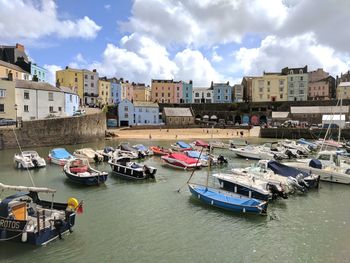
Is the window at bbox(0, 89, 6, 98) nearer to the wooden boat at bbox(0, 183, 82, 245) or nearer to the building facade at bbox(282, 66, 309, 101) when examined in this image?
the wooden boat at bbox(0, 183, 82, 245)

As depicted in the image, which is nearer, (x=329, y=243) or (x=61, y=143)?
(x=329, y=243)

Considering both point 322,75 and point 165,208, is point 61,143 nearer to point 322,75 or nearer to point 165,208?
point 165,208

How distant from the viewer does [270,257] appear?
15.4 metres

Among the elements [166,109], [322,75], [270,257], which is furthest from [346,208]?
[322,75]

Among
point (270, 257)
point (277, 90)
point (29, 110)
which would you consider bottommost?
point (270, 257)

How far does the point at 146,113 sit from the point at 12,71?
36.7 metres

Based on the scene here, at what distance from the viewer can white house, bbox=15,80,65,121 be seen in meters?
57.5

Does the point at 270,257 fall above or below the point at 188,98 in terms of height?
below

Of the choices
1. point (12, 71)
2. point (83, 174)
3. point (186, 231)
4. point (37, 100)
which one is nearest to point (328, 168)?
point (186, 231)

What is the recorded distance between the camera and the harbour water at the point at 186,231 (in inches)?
605

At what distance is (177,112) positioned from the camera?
98.4m

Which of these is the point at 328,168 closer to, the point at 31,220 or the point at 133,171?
the point at 133,171

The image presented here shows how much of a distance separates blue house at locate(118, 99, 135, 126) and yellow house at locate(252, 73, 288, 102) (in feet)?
149

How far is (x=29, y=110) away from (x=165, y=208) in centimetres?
4482
